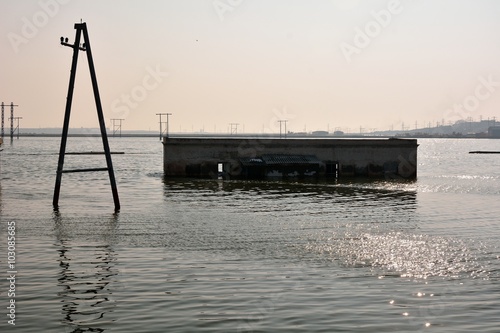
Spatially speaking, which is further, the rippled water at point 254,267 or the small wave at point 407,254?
the small wave at point 407,254

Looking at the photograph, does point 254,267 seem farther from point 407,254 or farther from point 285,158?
point 285,158

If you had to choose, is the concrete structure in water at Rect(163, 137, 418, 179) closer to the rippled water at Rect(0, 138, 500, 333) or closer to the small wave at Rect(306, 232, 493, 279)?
the rippled water at Rect(0, 138, 500, 333)

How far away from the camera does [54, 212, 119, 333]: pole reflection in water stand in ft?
45.0

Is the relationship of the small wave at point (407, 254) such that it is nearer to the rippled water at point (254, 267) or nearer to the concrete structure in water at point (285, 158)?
the rippled water at point (254, 267)

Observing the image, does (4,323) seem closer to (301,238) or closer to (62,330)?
(62,330)

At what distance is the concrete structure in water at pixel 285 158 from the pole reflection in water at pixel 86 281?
1382 inches

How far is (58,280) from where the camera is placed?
667 inches

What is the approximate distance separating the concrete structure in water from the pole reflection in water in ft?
115

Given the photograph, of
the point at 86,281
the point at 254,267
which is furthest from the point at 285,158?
the point at 86,281

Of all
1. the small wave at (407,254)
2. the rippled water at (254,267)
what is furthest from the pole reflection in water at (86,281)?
the small wave at (407,254)

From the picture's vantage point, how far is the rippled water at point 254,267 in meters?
13.9

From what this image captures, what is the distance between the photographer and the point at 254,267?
19.0m

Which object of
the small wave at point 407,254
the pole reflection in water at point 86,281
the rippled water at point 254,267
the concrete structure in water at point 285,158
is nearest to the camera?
the pole reflection in water at point 86,281

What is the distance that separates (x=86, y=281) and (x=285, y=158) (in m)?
45.3
